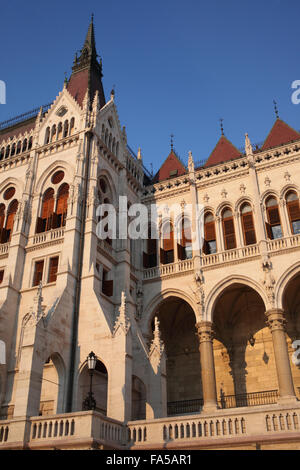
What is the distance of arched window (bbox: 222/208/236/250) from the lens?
27.5 metres

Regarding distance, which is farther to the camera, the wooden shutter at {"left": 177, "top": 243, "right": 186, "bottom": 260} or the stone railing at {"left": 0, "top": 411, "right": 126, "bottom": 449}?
the wooden shutter at {"left": 177, "top": 243, "right": 186, "bottom": 260}

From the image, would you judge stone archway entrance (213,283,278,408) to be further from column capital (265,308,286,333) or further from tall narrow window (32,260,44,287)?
tall narrow window (32,260,44,287)

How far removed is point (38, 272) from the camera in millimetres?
24734

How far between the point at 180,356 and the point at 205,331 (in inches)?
207

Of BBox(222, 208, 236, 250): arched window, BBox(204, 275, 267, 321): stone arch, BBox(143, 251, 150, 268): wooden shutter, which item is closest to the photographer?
BBox(204, 275, 267, 321): stone arch

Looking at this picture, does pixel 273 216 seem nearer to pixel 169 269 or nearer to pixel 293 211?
pixel 293 211

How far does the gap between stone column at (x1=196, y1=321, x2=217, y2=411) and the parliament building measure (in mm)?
54

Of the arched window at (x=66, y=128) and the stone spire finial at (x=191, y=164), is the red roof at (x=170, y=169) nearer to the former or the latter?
the stone spire finial at (x=191, y=164)

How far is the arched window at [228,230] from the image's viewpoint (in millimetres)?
27494

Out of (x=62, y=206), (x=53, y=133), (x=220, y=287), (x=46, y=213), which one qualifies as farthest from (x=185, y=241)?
(x=53, y=133)

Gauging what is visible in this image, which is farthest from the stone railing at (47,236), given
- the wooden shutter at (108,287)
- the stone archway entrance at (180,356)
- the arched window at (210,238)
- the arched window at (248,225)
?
the arched window at (248,225)

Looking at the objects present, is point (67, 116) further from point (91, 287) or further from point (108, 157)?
point (91, 287)

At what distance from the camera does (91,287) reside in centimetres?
2253

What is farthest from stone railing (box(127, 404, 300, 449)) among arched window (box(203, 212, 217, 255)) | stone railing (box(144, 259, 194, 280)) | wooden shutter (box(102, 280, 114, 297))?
arched window (box(203, 212, 217, 255))
